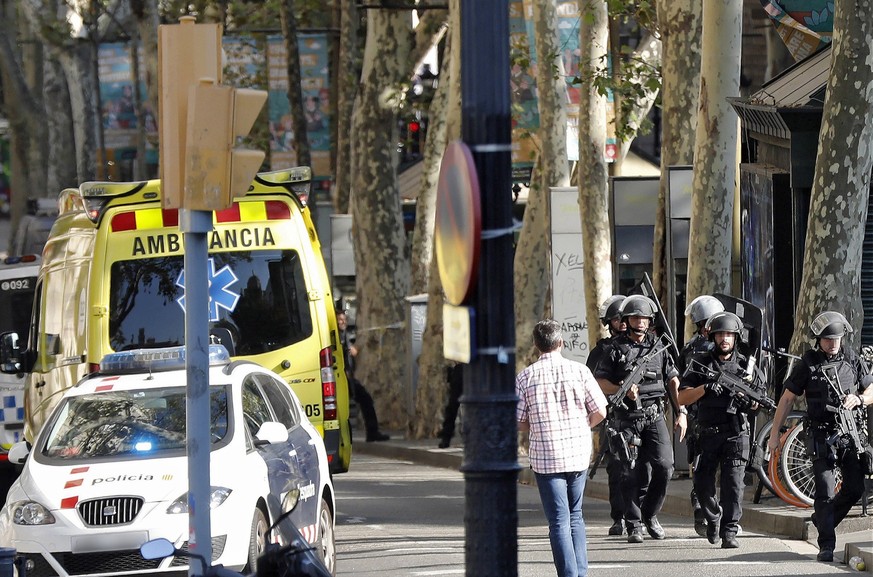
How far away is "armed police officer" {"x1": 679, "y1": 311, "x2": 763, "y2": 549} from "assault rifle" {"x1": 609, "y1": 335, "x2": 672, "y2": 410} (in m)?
0.38

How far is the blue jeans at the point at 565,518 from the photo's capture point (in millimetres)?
9648

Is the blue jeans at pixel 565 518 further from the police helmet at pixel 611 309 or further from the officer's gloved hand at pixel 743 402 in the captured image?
the police helmet at pixel 611 309

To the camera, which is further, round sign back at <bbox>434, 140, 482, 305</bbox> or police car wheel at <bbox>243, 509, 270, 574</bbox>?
police car wheel at <bbox>243, 509, 270, 574</bbox>

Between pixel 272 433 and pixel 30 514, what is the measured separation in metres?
1.38

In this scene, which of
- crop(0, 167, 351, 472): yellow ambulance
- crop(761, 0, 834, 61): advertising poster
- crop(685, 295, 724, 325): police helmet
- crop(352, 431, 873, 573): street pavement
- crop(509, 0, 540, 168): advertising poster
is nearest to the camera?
crop(352, 431, 873, 573): street pavement

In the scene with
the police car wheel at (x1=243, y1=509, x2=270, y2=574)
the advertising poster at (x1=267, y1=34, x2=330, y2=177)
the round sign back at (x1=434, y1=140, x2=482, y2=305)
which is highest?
the advertising poster at (x1=267, y1=34, x2=330, y2=177)

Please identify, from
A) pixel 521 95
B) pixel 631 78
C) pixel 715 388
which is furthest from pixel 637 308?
pixel 521 95

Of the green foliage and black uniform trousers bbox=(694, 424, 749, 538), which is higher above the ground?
the green foliage

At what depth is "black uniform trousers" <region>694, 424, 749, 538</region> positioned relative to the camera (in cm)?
1198

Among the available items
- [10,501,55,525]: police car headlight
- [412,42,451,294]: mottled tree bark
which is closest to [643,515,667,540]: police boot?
[10,501,55,525]: police car headlight

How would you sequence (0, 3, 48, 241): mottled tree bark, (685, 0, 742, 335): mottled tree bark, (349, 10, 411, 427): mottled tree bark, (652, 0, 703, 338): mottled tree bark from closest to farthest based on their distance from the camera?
(685, 0, 742, 335): mottled tree bark → (652, 0, 703, 338): mottled tree bark → (349, 10, 411, 427): mottled tree bark → (0, 3, 48, 241): mottled tree bark

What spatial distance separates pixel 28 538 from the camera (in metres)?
9.44

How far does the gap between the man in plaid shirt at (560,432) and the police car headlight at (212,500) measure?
170cm

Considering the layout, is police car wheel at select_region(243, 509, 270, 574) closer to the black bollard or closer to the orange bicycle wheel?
the black bollard
